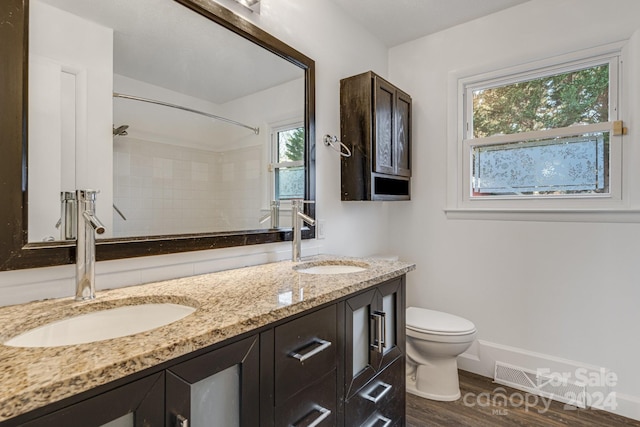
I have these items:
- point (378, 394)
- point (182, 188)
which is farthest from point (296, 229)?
point (378, 394)

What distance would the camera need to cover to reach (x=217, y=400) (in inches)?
29.7

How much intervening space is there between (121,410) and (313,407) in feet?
1.96

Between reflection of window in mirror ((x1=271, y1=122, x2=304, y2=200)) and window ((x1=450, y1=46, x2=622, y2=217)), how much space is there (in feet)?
4.02

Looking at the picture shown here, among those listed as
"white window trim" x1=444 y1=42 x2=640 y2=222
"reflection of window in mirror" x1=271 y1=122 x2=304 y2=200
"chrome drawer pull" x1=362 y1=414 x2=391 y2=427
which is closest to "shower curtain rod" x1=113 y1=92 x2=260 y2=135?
"reflection of window in mirror" x1=271 y1=122 x2=304 y2=200

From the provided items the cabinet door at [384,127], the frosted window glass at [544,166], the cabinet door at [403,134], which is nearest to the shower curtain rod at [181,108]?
the cabinet door at [384,127]

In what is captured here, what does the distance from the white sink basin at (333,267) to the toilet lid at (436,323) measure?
59 centimetres

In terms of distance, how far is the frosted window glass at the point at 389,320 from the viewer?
1428 millimetres

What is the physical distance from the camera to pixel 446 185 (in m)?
2.39

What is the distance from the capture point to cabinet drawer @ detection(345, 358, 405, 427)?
47.6 inches

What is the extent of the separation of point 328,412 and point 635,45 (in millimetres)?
2400

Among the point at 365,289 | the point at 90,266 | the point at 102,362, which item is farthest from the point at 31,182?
the point at 365,289

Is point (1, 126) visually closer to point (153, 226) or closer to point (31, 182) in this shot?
point (31, 182)

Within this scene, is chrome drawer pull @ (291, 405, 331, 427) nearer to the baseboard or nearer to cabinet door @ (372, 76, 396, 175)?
cabinet door @ (372, 76, 396, 175)

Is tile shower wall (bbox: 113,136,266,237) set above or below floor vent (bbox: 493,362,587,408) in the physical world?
above
